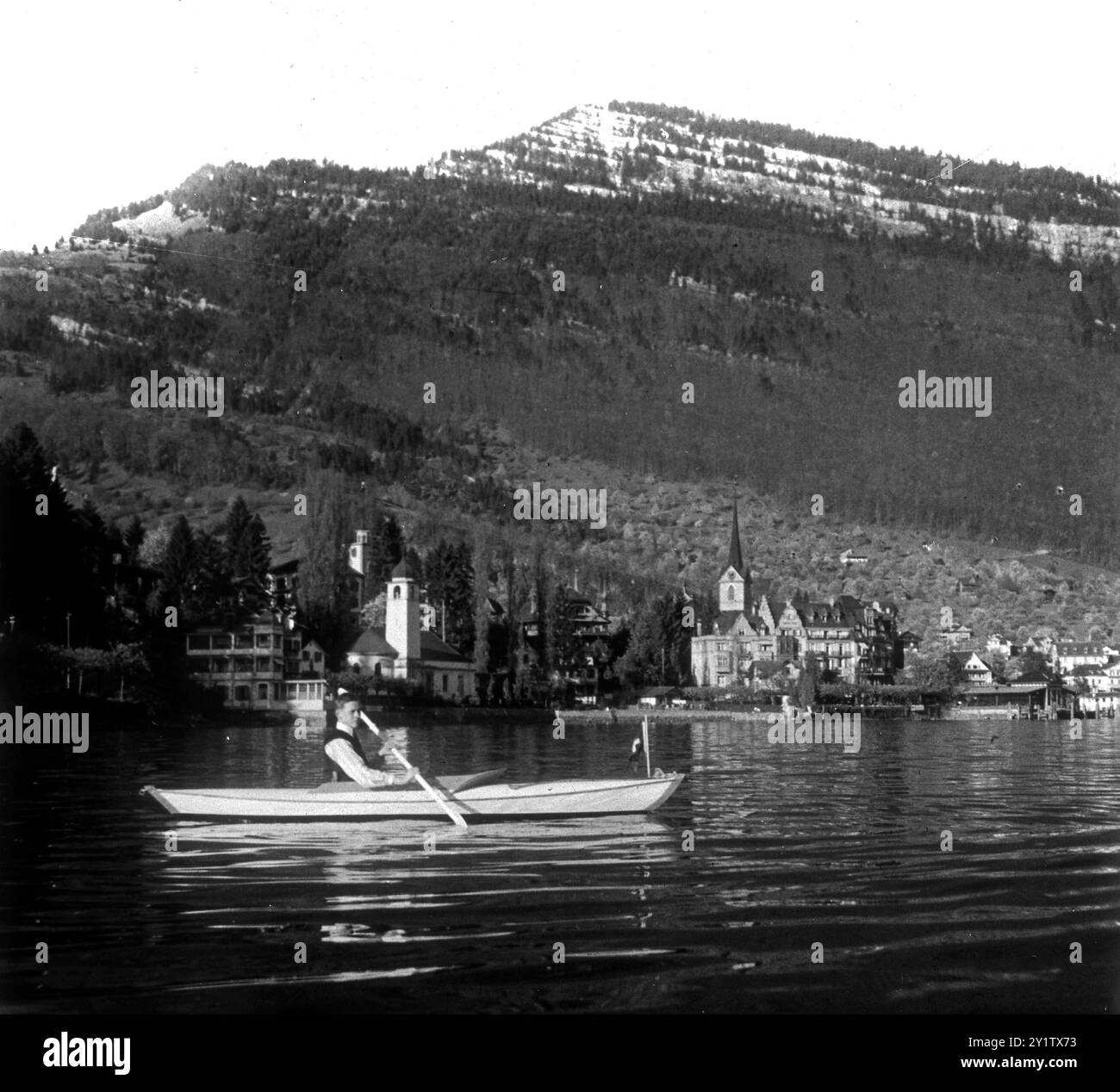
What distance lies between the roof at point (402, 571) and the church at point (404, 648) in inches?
0.8

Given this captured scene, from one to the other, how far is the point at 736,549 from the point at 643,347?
4.14m

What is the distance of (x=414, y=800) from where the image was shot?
1181cm

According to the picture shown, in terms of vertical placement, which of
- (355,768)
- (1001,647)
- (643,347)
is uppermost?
(643,347)

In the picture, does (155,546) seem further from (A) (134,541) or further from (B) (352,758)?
(B) (352,758)

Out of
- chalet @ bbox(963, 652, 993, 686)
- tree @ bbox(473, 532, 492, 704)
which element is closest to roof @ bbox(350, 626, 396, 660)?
tree @ bbox(473, 532, 492, 704)

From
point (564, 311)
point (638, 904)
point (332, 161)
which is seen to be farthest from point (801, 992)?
A: point (564, 311)

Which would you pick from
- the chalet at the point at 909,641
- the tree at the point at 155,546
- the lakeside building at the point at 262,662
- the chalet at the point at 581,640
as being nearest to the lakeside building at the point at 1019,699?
the chalet at the point at 909,641

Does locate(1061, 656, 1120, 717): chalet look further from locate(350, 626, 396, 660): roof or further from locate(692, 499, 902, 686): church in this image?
locate(350, 626, 396, 660): roof

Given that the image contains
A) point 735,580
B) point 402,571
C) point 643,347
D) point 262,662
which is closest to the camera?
point 262,662

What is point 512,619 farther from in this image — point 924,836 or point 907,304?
point 907,304

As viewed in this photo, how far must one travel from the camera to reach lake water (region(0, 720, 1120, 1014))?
22.5ft

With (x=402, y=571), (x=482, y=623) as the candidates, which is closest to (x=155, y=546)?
(x=402, y=571)

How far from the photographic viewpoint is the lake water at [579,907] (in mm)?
6863
